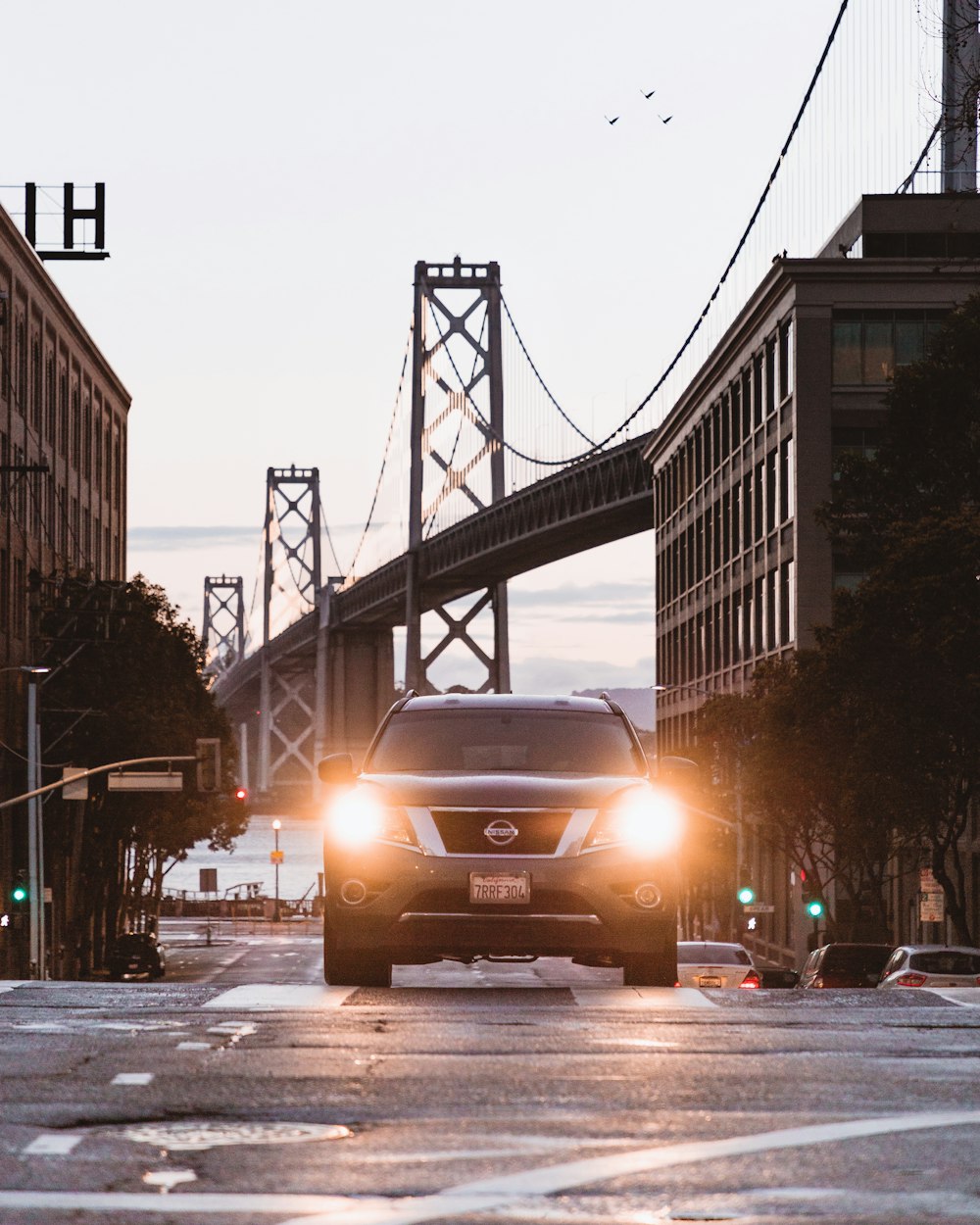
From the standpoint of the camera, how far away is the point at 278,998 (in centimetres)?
1202

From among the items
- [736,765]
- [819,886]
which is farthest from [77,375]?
[819,886]

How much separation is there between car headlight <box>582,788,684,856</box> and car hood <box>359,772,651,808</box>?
84 millimetres

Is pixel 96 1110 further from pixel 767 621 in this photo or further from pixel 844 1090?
pixel 767 621

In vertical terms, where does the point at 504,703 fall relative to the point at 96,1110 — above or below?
above

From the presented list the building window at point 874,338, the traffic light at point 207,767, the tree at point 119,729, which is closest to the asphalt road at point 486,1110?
the traffic light at point 207,767

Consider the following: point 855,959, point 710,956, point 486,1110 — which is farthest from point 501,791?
point 855,959

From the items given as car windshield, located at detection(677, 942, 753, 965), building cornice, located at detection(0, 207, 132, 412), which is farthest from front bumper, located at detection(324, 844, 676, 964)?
building cornice, located at detection(0, 207, 132, 412)

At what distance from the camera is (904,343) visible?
6538 cm

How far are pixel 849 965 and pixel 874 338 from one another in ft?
112

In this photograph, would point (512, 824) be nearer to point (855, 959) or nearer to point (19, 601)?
point (855, 959)

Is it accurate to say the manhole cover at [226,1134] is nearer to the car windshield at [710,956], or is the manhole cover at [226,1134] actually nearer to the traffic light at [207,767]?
the car windshield at [710,956]

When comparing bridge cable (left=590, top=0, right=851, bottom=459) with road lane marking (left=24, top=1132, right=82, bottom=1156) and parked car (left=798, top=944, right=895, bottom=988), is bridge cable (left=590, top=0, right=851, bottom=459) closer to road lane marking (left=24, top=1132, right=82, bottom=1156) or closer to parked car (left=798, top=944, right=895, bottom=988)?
parked car (left=798, top=944, right=895, bottom=988)

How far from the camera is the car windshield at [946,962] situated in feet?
80.6

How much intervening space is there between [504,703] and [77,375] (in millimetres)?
65321
